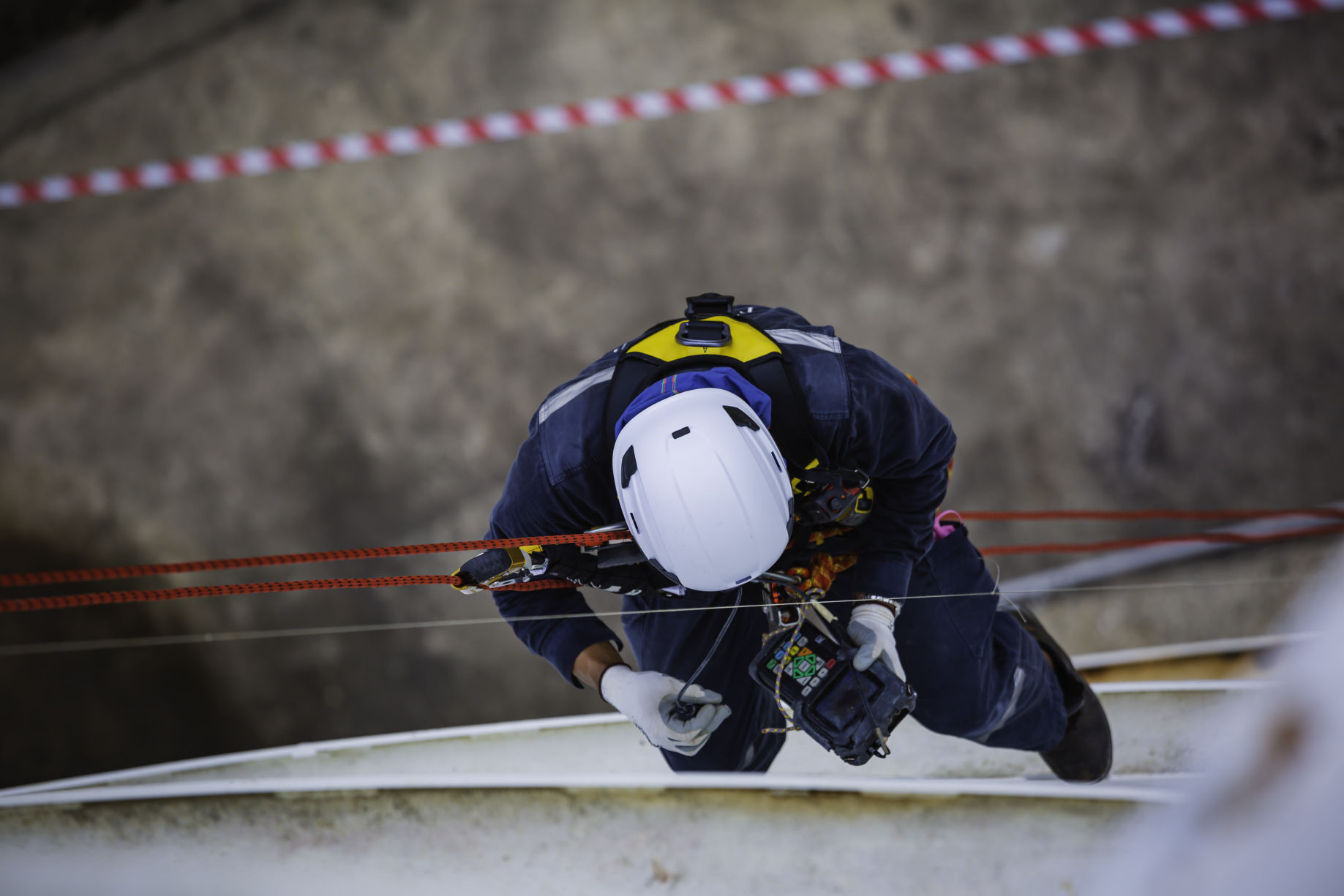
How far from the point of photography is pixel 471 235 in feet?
14.6

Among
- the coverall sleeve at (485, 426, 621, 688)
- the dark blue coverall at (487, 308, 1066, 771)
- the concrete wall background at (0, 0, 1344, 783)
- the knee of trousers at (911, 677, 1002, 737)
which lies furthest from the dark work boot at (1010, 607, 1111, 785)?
the concrete wall background at (0, 0, 1344, 783)

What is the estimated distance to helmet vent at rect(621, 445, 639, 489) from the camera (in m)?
1.72

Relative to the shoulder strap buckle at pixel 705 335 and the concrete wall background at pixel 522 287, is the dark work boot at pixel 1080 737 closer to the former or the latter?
the shoulder strap buckle at pixel 705 335

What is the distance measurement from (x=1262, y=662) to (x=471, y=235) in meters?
3.76

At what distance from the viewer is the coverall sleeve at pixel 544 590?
74.6 inches

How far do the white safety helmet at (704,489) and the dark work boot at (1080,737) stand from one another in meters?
1.05

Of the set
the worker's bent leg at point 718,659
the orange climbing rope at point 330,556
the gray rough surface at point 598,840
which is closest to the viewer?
the orange climbing rope at point 330,556

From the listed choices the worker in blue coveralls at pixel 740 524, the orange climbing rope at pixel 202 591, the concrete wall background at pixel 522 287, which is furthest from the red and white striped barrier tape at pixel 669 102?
the orange climbing rope at pixel 202 591

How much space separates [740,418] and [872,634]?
0.57 meters

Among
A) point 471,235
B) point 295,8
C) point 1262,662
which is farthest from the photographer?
point 295,8

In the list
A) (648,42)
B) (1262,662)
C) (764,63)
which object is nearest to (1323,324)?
(1262,662)

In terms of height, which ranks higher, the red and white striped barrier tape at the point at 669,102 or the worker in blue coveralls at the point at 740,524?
the red and white striped barrier tape at the point at 669,102

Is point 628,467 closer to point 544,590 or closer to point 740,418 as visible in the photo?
point 740,418

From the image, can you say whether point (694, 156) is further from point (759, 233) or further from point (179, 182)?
point (179, 182)
